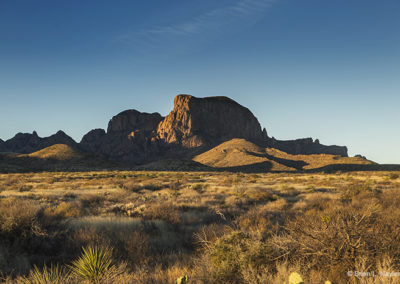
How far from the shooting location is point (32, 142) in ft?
557

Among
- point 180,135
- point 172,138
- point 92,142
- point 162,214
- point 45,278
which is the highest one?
point 180,135

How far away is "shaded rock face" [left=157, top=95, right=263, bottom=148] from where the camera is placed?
16325cm

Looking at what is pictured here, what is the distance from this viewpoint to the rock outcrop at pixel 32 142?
16188 cm

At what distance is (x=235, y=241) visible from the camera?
4.39 metres

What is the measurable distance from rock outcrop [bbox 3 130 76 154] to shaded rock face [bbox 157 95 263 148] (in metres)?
70.0

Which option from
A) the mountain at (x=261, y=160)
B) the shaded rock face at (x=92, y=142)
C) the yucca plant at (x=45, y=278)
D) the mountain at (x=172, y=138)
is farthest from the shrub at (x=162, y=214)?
the shaded rock face at (x=92, y=142)

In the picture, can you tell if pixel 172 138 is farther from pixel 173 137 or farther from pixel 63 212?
pixel 63 212

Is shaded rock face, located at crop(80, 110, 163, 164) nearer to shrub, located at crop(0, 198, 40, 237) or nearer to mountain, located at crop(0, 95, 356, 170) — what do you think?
mountain, located at crop(0, 95, 356, 170)

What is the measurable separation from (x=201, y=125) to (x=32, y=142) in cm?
12937

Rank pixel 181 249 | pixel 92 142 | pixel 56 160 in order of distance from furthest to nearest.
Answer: pixel 92 142
pixel 56 160
pixel 181 249

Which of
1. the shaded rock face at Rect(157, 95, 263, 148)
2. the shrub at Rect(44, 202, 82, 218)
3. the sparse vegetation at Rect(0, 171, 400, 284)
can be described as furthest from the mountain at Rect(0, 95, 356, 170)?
the sparse vegetation at Rect(0, 171, 400, 284)

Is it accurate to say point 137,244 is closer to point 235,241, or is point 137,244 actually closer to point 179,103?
point 235,241

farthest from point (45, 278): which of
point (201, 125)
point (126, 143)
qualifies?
point (126, 143)

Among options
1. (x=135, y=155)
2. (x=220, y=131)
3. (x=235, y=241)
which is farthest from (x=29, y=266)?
(x=220, y=131)
